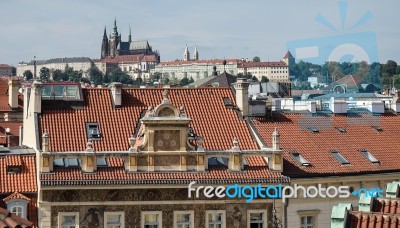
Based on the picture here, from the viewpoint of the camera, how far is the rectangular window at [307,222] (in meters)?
44.5

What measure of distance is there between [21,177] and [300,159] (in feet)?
38.2

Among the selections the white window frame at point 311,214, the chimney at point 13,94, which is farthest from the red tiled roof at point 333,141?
the chimney at point 13,94

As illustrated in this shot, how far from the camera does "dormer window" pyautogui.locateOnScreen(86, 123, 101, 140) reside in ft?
145

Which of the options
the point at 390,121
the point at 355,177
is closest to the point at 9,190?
the point at 355,177

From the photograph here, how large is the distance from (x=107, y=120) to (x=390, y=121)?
14913 mm

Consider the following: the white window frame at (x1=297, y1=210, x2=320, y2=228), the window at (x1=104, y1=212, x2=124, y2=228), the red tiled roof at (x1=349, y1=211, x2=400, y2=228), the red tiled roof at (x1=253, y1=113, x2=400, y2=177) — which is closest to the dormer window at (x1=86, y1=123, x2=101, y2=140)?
the window at (x1=104, y1=212, x2=124, y2=228)

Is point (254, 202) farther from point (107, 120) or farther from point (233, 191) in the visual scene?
point (107, 120)

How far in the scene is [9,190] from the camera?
4181 centimetres

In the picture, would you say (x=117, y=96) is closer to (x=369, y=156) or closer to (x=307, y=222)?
(x=307, y=222)

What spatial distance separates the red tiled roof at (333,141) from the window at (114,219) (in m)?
7.13

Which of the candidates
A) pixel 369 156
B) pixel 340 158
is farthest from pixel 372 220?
pixel 369 156

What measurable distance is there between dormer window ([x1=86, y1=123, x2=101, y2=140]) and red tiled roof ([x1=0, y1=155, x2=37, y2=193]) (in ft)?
8.22

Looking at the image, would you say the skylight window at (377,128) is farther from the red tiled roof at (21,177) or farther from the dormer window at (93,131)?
the red tiled roof at (21,177)

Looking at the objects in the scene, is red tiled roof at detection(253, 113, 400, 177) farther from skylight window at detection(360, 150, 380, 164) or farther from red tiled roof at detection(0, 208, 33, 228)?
red tiled roof at detection(0, 208, 33, 228)
